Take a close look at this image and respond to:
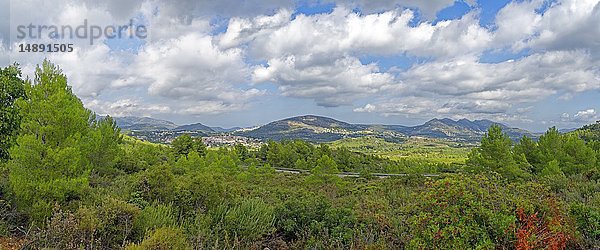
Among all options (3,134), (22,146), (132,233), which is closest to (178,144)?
(3,134)

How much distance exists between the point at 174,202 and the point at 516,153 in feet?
105

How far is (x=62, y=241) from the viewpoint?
5.84m

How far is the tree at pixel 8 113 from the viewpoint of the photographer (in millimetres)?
12891

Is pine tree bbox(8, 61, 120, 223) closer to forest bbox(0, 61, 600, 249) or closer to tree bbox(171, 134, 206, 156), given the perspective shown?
forest bbox(0, 61, 600, 249)

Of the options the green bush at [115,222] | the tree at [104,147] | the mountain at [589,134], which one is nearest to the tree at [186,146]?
the tree at [104,147]

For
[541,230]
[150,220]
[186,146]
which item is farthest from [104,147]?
[186,146]

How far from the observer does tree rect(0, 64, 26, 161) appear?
42.3ft

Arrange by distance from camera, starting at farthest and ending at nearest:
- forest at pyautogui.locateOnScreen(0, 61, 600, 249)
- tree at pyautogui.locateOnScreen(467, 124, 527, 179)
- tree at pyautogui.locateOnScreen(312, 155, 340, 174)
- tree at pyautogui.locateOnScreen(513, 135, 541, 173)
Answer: tree at pyautogui.locateOnScreen(312, 155, 340, 174) < tree at pyautogui.locateOnScreen(513, 135, 541, 173) < tree at pyautogui.locateOnScreen(467, 124, 527, 179) < forest at pyautogui.locateOnScreen(0, 61, 600, 249)

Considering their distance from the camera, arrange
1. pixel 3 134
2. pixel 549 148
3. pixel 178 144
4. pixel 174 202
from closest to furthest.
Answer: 1. pixel 174 202
2. pixel 3 134
3. pixel 549 148
4. pixel 178 144

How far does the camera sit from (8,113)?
42.1ft

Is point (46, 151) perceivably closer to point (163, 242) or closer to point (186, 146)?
point (163, 242)

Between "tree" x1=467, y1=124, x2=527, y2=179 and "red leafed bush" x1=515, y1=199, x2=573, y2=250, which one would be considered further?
"tree" x1=467, y1=124, x2=527, y2=179

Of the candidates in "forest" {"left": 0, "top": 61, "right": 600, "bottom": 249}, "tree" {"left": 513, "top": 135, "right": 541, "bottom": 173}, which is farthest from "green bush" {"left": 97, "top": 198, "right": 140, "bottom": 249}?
"tree" {"left": 513, "top": 135, "right": 541, "bottom": 173}

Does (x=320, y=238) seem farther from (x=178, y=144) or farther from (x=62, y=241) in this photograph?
(x=178, y=144)
